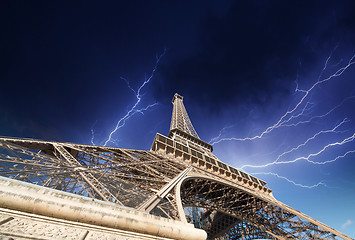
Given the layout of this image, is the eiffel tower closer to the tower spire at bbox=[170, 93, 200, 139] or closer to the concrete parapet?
the concrete parapet

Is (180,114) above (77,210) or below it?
above

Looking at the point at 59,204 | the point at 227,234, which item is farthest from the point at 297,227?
the point at 59,204

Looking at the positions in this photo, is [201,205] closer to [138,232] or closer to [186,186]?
[186,186]

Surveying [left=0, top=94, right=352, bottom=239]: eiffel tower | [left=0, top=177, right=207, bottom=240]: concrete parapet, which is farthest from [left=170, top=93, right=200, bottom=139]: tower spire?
[left=0, top=177, right=207, bottom=240]: concrete parapet

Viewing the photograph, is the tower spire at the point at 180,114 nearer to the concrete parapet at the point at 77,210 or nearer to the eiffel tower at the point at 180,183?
the eiffel tower at the point at 180,183

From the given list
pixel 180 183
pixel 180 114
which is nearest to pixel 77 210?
pixel 180 183

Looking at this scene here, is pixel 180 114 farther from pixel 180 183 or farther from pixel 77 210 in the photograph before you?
pixel 77 210

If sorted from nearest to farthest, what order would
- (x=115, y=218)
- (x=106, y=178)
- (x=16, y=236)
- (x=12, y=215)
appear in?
(x=16, y=236), (x=12, y=215), (x=115, y=218), (x=106, y=178)

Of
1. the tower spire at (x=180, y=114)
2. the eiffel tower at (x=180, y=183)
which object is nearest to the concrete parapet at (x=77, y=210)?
the eiffel tower at (x=180, y=183)

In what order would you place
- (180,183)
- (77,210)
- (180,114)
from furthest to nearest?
(180,114) → (180,183) → (77,210)

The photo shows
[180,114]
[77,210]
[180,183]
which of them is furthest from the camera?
[180,114]

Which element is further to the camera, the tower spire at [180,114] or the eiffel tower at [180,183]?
the tower spire at [180,114]
